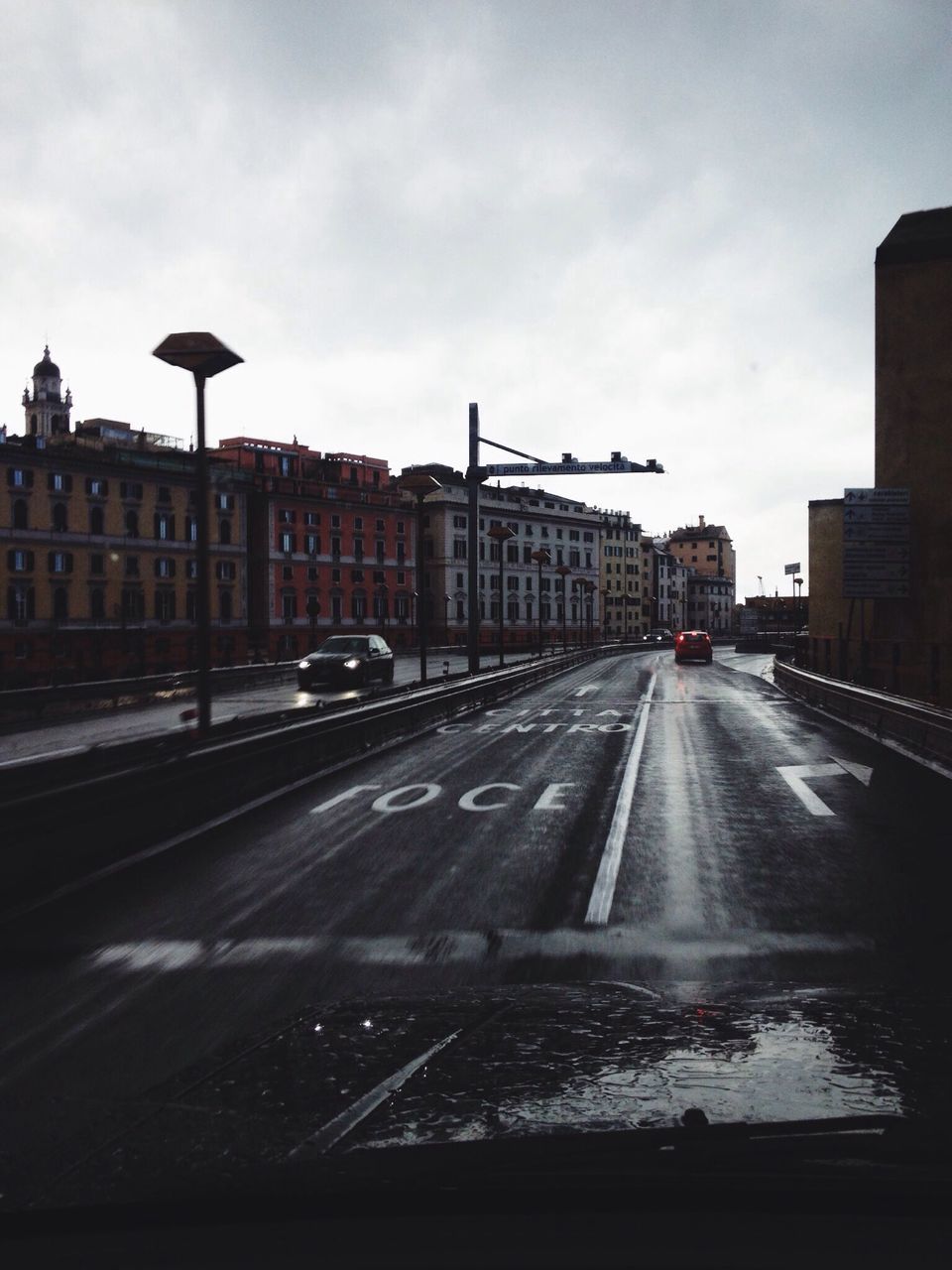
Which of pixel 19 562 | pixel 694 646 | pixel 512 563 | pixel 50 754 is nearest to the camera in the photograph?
pixel 50 754

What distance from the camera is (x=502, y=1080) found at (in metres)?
3.08

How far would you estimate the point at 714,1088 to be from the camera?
9.59ft

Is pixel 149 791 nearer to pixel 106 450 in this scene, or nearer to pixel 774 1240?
pixel 774 1240

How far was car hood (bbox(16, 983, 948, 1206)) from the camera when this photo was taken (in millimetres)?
2631

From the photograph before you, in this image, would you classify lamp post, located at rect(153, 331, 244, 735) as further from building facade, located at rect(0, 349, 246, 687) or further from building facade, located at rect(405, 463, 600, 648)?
building facade, located at rect(405, 463, 600, 648)

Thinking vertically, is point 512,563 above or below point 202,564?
above

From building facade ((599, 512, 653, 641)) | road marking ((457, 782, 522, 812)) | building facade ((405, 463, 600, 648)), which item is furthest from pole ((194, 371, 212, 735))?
building facade ((599, 512, 653, 641))

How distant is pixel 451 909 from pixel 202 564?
5.21m

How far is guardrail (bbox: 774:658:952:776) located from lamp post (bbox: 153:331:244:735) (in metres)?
9.54

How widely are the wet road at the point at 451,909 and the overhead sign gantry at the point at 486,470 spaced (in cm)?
2010

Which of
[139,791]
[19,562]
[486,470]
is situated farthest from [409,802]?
[19,562]

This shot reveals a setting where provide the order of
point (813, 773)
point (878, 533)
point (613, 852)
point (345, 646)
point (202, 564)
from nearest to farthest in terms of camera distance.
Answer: point (613, 852) < point (202, 564) < point (813, 773) < point (878, 533) < point (345, 646)

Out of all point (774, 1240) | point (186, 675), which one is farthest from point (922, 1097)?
point (186, 675)

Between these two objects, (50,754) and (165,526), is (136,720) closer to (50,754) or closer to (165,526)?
(50,754)
